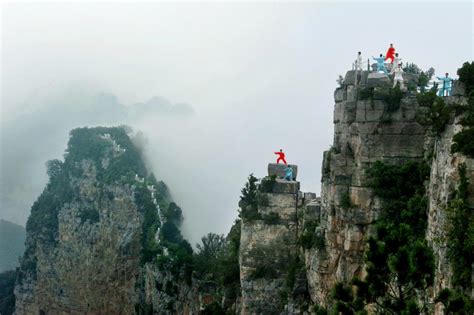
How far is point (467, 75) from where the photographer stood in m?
15.5

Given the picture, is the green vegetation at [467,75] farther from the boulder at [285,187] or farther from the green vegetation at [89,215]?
the green vegetation at [89,215]

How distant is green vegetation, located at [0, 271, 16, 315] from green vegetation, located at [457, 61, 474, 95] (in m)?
72.5

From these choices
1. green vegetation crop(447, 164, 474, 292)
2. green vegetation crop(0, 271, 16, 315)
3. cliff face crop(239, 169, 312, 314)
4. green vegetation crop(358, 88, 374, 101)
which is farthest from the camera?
green vegetation crop(0, 271, 16, 315)

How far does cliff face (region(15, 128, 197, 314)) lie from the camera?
60125 millimetres

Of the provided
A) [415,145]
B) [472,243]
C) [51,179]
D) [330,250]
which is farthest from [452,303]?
[51,179]

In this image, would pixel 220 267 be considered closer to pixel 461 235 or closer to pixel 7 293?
pixel 461 235

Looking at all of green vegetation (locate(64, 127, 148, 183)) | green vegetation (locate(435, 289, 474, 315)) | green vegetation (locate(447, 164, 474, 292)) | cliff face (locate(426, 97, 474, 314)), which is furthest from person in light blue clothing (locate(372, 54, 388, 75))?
green vegetation (locate(64, 127, 148, 183))

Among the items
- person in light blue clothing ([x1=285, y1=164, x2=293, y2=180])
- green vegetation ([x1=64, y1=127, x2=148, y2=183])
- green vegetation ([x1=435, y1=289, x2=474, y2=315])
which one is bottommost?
green vegetation ([x1=435, y1=289, x2=474, y2=315])

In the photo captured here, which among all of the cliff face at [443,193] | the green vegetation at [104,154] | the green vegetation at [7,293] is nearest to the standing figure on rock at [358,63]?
the cliff face at [443,193]

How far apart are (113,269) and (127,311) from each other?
4975 mm

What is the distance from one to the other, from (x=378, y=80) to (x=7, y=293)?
72.0m

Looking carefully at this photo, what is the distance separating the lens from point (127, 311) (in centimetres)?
5906

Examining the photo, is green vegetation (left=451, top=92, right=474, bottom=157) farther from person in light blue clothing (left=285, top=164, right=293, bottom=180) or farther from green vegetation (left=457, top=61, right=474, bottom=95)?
person in light blue clothing (left=285, top=164, right=293, bottom=180)

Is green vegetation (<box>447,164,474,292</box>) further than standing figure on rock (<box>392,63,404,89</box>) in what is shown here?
No
